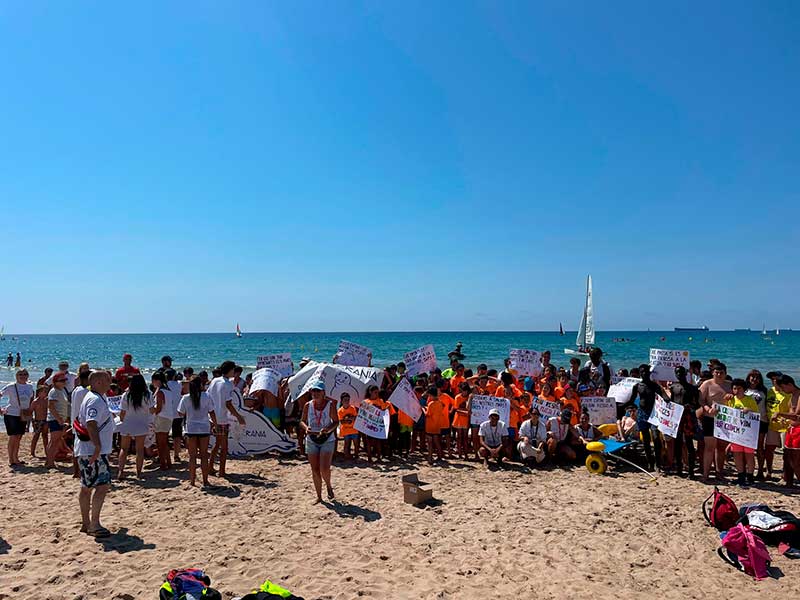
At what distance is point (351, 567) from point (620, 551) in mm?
2966

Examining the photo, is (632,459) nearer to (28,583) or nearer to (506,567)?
(506,567)

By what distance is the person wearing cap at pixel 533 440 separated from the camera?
9625 mm

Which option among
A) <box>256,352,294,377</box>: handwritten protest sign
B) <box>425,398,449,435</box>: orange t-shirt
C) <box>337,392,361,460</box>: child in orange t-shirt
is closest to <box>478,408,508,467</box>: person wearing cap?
<box>425,398,449,435</box>: orange t-shirt

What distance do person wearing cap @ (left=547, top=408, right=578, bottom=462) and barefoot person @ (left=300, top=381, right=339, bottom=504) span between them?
4.44 meters

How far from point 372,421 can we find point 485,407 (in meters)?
2.17

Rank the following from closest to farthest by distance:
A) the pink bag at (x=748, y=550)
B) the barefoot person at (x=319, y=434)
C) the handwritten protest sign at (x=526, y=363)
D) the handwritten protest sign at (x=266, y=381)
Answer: the pink bag at (x=748, y=550)
the barefoot person at (x=319, y=434)
the handwritten protest sign at (x=266, y=381)
the handwritten protest sign at (x=526, y=363)

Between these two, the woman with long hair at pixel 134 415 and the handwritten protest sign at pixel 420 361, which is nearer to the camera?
the woman with long hair at pixel 134 415

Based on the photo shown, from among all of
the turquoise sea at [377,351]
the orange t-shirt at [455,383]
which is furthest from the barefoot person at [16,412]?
the turquoise sea at [377,351]

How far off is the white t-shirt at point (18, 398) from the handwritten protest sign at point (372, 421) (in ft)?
19.8

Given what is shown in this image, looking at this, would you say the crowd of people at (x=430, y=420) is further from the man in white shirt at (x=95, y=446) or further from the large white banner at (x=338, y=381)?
the man in white shirt at (x=95, y=446)

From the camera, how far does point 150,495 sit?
25.5 feet

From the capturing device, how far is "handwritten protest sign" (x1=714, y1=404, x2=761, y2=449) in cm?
811

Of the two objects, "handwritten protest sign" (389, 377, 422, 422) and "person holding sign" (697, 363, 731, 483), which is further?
"handwritten protest sign" (389, 377, 422, 422)

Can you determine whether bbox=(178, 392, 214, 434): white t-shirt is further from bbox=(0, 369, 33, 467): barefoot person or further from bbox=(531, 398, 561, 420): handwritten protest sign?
bbox=(531, 398, 561, 420): handwritten protest sign
